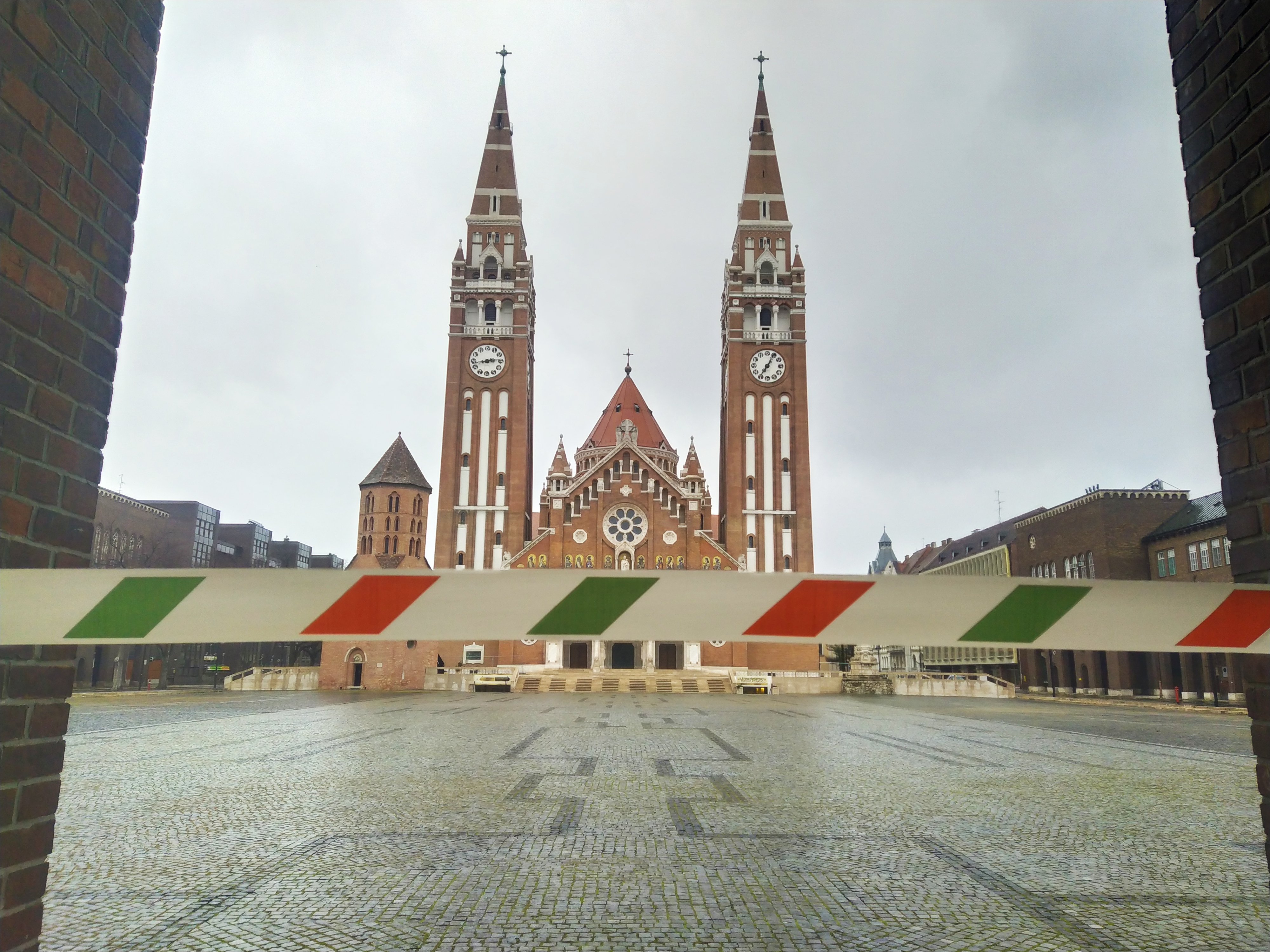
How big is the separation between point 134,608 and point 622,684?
1592 inches

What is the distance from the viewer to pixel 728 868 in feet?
16.6

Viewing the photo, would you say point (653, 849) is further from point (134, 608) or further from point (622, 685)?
point (622, 685)

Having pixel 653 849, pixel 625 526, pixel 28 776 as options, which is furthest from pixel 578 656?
pixel 28 776

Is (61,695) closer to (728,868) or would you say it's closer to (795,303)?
(728,868)

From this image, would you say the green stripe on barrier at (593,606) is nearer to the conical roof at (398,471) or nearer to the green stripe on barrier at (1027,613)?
the green stripe on barrier at (1027,613)

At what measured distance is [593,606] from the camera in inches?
87.3

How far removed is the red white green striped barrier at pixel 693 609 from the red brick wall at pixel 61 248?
1.26ft

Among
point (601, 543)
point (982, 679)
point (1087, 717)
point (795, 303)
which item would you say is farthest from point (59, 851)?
point (795, 303)

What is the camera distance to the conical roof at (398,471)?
54094 mm

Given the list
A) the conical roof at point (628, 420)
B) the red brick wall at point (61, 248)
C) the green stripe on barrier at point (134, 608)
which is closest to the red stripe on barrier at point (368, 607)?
the green stripe on barrier at point (134, 608)

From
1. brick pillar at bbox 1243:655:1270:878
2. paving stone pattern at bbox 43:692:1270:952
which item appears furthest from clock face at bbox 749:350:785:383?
brick pillar at bbox 1243:655:1270:878

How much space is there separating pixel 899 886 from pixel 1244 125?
154 inches

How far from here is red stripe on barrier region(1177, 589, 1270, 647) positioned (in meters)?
2.13

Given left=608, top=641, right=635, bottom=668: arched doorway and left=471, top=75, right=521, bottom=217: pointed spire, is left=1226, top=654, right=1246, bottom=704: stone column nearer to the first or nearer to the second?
left=608, top=641, right=635, bottom=668: arched doorway
